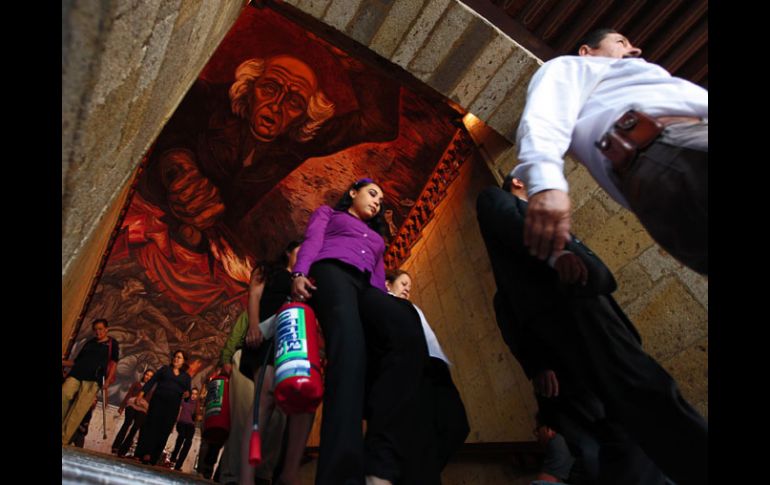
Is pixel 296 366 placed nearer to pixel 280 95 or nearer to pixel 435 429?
pixel 435 429

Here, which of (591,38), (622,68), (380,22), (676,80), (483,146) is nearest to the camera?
(676,80)

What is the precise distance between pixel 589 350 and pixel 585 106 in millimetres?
838

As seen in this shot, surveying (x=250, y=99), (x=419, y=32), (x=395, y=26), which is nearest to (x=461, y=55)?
(x=419, y=32)

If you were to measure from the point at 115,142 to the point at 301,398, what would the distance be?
106cm

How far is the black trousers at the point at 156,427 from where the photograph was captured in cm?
614

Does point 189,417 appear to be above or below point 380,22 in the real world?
below

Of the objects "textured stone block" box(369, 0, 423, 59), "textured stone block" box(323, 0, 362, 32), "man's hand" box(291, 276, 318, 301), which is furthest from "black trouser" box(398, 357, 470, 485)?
"textured stone block" box(323, 0, 362, 32)

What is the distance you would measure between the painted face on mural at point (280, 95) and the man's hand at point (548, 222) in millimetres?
6786

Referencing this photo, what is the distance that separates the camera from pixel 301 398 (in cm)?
187

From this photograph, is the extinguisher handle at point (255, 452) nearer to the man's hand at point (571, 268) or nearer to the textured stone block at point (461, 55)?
the man's hand at point (571, 268)

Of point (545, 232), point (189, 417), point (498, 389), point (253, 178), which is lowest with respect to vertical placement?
point (189, 417)
